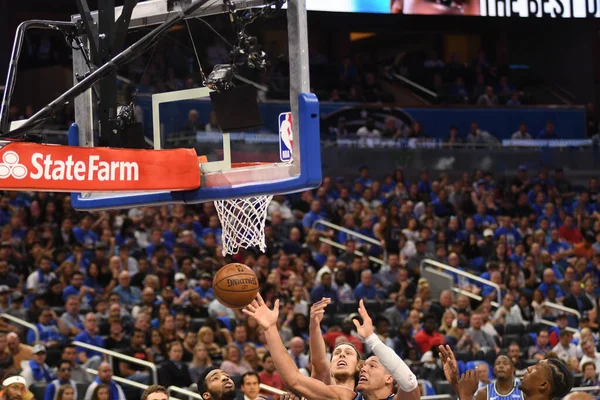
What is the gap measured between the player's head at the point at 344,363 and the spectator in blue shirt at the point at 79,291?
19.8 ft

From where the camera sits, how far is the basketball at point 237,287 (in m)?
6.06

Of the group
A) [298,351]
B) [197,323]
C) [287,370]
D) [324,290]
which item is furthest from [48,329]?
[287,370]

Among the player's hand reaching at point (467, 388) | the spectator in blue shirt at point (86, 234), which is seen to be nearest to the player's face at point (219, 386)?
the player's hand reaching at point (467, 388)

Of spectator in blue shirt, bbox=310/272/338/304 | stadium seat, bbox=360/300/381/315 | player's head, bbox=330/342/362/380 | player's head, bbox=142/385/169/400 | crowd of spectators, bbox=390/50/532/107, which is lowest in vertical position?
stadium seat, bbox=360/300/381/315

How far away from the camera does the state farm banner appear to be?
515cm

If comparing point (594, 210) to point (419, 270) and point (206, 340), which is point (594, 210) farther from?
point (206, 340)

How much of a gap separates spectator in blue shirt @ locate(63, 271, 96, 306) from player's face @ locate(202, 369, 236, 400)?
577cm

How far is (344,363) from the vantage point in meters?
5.41

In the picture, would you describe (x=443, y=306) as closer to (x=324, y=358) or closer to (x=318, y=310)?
(x=324, y=358)

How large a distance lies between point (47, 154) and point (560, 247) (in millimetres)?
11254

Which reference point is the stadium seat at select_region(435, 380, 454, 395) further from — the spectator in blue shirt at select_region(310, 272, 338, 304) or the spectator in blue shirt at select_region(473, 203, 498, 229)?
the spectator in blue shirt at select_region(473, 203, 498, 229)

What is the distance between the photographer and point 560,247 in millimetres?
15281

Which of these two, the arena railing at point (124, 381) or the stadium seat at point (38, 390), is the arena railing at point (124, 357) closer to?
the arena railing at point (124, 381)

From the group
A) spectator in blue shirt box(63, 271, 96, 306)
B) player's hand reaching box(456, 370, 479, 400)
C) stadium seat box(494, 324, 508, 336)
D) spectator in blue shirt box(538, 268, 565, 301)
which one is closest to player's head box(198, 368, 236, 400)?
player's hand reaching box(456, 370, 479, 400)
